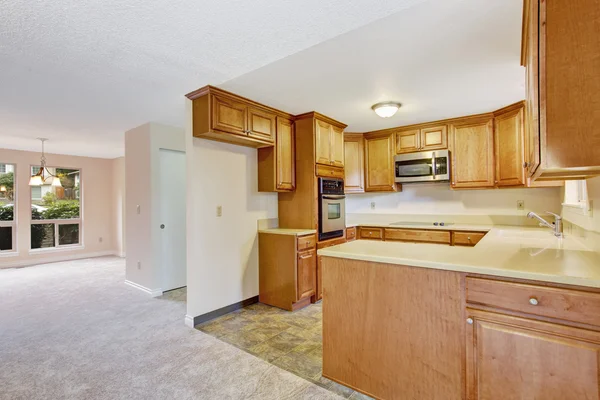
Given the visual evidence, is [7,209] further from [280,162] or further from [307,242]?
[307,242]

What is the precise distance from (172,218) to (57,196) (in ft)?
14.0

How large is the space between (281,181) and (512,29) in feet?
8.13

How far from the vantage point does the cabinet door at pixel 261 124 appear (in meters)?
3.27

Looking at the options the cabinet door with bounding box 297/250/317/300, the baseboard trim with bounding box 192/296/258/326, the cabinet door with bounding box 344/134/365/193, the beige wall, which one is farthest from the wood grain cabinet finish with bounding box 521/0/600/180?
the beige wall

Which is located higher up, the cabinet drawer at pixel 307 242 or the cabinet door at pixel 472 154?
the cabinet door at pixel 472 154

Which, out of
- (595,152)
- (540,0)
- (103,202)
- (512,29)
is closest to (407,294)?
(595,152)

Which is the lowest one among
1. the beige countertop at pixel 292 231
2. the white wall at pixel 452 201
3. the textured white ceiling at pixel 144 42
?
the beige countertop at pixel 292 231

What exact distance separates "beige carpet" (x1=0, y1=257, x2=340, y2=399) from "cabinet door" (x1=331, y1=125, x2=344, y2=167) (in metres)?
2.55

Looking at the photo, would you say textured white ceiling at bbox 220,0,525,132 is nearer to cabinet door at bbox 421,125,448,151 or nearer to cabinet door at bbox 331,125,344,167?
cabinet door at bbox 331,125,344,167

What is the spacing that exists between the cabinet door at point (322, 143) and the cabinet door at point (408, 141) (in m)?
1.23

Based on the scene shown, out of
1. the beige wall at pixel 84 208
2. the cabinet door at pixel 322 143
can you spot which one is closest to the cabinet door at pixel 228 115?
the cabinet door at pixel 322 143

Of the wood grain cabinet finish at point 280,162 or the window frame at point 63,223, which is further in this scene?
the window frame at point 63,223

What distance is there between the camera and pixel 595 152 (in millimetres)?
1183

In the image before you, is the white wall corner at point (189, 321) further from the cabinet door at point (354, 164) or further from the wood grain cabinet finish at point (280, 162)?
the cabinet door at point (354, 164)
